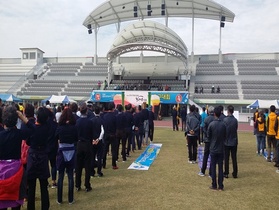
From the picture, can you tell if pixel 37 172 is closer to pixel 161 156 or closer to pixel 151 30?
pixel 161 156

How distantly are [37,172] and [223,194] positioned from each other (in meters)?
4.14

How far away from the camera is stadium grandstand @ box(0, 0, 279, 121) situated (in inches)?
1265

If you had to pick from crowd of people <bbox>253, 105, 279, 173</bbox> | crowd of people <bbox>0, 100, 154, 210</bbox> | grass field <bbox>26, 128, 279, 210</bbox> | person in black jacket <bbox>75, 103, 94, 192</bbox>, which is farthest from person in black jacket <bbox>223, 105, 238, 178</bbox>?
person in black jacket <bbox>75, 103, 94, 192</bbox>

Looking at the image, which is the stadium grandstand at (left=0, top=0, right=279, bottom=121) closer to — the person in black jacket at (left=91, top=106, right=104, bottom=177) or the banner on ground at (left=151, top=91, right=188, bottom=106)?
the banner on ground at (left=151, top=91, right=188, bottom=106)

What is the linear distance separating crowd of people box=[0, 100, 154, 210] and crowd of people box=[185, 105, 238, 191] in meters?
2.41

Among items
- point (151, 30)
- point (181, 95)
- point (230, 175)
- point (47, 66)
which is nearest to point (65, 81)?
point (47, 66)

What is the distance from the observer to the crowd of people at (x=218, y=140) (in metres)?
6.31

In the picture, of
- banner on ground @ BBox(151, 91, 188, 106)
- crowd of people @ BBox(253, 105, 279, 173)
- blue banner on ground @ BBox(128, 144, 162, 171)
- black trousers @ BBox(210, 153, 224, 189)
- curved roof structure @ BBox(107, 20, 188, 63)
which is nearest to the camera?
black trousers @ BBox(210, 153, 224, 189)

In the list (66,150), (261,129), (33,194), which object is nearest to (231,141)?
(261,129)

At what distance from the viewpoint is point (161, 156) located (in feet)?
32.7

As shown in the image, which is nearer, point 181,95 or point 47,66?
point 181,95

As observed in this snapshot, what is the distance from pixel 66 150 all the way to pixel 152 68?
37518mm

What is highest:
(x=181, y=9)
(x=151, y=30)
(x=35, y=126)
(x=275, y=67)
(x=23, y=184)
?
(x=181, y=9)

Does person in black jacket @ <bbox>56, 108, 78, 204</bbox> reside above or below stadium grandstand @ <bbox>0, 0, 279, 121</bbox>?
below
